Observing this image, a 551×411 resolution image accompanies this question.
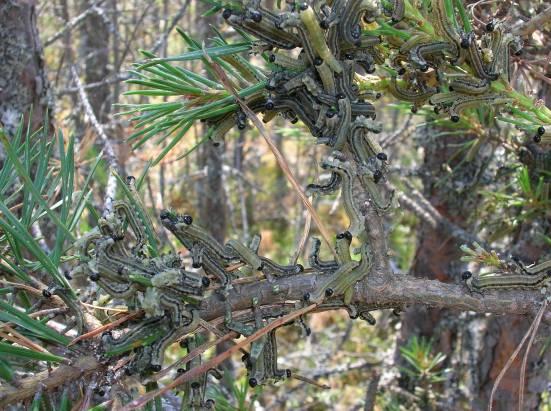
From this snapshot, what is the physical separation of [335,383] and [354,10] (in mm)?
2565

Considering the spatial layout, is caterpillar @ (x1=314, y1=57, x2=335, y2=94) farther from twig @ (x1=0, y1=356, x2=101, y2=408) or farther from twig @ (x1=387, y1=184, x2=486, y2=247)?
twig @ (x1=387, y1=184, x2=486, y2=247)

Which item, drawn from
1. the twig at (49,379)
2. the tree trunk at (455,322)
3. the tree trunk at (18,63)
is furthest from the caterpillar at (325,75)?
the tree trunk at (18,63)

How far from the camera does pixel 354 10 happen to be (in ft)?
1.72

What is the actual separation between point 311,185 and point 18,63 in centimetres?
101

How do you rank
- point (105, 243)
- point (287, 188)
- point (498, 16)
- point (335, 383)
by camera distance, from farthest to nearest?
point (287, 188) < point (335, 383) < point (498, 16) < point (105, 243)

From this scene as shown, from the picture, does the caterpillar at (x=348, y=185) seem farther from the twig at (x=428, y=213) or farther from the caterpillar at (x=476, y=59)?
the twig at (x=428, y=213)

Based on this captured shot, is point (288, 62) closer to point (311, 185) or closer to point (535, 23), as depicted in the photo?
point (311, 185)

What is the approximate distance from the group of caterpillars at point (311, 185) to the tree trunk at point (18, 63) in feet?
2.77

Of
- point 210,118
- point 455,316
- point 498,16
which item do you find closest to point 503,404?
point 455,316

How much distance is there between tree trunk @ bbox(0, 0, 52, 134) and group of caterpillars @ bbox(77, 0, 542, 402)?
843mm

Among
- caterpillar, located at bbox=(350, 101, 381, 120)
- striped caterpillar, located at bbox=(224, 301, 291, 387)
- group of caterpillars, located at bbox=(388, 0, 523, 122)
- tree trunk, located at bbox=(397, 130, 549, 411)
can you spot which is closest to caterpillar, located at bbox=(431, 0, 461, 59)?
group of caterpillars, located at bbox=(388, 0, 523, 122)

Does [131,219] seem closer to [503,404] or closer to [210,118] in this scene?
[210,118]

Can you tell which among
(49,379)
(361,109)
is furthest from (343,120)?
(49,379)

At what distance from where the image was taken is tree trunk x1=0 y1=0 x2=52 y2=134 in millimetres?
1286
